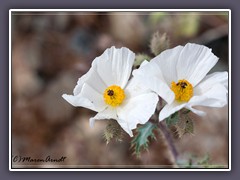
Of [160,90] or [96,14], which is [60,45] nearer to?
[96,14]

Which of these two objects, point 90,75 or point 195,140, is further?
point 195,140

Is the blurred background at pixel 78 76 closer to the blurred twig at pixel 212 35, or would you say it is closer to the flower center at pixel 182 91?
the blurred twig at pixel 212 35

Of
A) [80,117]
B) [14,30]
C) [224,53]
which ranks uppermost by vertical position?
[14,30]

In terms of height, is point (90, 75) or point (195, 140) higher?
point (90, 75)

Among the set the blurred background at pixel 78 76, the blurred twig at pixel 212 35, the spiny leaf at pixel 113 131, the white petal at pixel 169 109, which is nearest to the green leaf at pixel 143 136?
the spiny leaf at pixel 113 131

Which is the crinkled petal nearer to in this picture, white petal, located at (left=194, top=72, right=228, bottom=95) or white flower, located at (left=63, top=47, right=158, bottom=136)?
white flower, located at (left=63, top=47, right=158, bottom=136)

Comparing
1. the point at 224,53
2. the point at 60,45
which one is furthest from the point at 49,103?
the point at 224,53

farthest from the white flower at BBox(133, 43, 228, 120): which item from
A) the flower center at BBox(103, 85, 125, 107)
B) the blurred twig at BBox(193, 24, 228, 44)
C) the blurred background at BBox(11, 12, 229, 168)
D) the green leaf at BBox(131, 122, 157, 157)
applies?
the blurred twig at BBox(193, 24, 228, 44)

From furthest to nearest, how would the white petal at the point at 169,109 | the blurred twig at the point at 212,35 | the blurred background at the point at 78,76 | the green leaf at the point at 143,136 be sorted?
the blurred twig at the point at 212,35
the blurred background at the point at 78,76
the green leaf at the point at 143,136
the white petal at the point at 169,109

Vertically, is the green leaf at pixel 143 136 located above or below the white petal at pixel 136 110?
below
